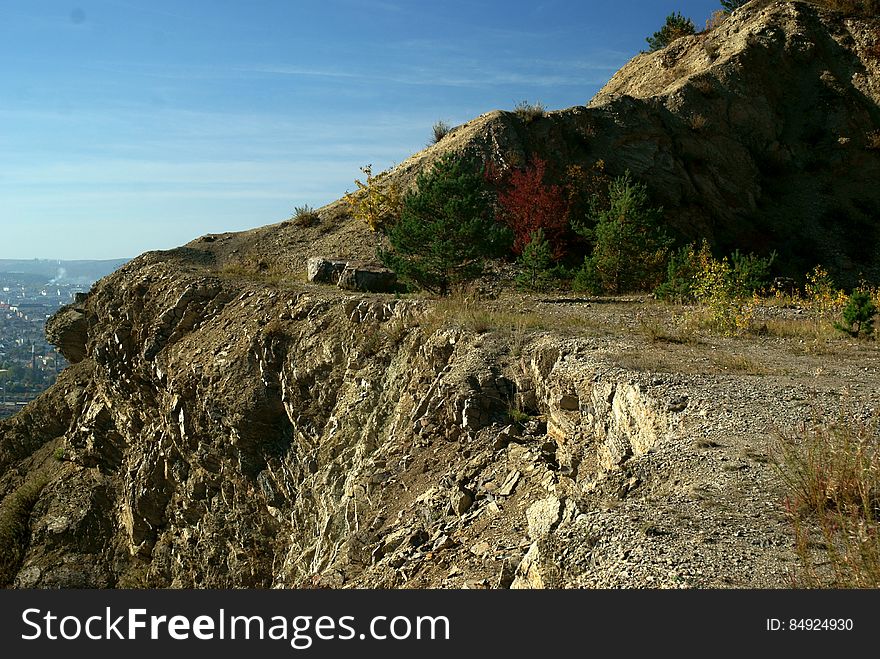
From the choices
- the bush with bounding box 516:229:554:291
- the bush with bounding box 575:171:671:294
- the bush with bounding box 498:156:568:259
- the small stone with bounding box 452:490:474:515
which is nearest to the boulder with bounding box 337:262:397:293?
the bush with bounding box 516:229:554:291

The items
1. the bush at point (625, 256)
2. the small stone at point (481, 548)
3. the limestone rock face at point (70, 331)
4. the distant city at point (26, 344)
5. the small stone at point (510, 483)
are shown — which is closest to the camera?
the small stone at point (481, 548)

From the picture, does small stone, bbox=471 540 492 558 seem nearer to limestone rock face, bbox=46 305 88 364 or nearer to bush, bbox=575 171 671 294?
bush, bbox=575 171 671 294

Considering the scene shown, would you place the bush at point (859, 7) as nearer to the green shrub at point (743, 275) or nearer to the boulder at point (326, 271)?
the green shrub at point (743, 275)

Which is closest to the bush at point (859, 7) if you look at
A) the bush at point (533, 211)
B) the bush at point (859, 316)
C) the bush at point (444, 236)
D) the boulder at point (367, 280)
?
the bush at point (533, 211)

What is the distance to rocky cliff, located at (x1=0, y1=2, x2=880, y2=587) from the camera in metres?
5.79

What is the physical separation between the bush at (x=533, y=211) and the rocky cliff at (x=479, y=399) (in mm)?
2684

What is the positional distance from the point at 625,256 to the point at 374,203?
885 centimetres

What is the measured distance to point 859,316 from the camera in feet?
34.7

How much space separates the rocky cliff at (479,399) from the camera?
5.79m

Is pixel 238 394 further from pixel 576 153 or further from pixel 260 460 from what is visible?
pixel 576 153

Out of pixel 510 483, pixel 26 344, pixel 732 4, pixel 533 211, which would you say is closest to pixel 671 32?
pixel 732 4

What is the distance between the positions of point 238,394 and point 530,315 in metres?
6.49

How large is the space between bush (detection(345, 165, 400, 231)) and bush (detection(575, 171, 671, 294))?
24.0 ft

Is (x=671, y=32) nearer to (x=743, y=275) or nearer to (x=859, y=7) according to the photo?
(x=859, y=7)
